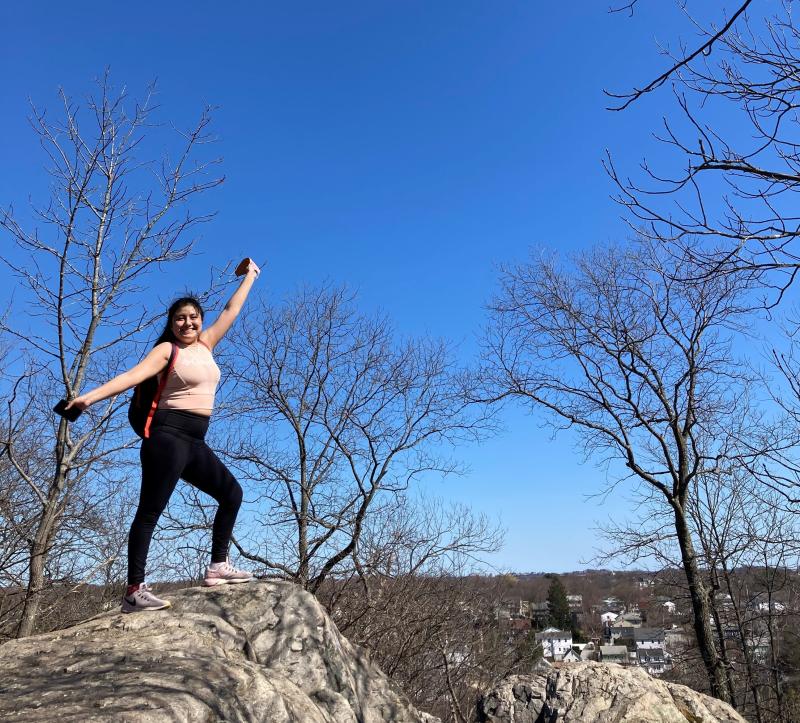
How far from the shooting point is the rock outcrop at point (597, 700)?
5.28m

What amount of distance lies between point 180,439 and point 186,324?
0.74 metres

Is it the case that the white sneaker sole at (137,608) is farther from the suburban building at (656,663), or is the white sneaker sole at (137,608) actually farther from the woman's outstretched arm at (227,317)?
the suburban building at (656,663)

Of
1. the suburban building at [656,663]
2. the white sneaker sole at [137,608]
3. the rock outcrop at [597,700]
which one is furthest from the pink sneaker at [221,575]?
the suburban building at [656,663]

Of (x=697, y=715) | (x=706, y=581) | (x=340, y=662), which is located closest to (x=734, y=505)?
(x=706, y=581)

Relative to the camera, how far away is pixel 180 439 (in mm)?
3795

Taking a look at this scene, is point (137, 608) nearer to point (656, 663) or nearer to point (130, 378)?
point (130, 378)

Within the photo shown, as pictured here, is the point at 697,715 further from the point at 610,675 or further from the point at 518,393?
the point at 518,393

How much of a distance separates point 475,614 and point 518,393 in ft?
16.8

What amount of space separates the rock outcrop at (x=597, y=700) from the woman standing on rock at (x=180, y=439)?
10.3ft

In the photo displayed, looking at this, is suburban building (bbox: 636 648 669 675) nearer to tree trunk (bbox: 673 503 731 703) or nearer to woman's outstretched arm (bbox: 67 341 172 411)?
tree trunk (bbox: 673 503 731 703)

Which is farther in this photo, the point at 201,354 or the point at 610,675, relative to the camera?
the point at 610,675

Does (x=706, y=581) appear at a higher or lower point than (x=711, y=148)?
lower

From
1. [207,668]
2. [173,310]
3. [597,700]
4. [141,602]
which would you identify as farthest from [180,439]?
[597,700]

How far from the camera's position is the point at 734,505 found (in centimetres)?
1202
